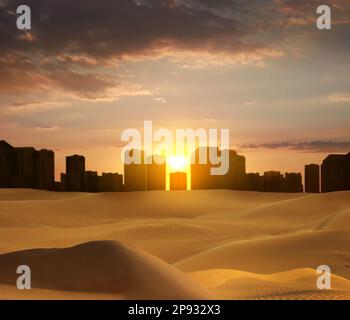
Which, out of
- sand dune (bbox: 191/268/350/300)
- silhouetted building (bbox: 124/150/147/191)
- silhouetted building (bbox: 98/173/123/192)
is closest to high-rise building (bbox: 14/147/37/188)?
silhouetted building (bbox: 98/173/123/192)

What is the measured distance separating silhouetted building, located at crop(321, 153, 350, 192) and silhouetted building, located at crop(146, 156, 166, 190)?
1190 centimetres

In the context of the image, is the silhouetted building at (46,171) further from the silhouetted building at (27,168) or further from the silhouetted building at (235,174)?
the silhouetted building at (235,174)

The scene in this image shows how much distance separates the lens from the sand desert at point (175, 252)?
7877mm

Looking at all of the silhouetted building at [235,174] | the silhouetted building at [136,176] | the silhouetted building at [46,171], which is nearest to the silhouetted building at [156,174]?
the silhouetted building at [136,176]

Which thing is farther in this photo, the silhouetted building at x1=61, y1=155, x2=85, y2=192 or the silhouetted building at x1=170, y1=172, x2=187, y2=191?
the silhouetted building at x1=61, y1=155, x2=85, y2=192

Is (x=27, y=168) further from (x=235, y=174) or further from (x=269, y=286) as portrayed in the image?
(x=269, y=286)

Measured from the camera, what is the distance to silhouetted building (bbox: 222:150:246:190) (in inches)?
1731

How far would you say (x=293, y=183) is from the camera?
1799 inches

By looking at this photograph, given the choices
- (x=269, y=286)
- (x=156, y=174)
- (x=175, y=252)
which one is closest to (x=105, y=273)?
(x=269, y=286)

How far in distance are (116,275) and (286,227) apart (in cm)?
1416

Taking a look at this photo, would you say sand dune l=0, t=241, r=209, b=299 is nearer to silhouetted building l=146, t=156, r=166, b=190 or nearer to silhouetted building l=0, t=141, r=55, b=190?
silhouetted building l=146, t=156, r=166, b=190

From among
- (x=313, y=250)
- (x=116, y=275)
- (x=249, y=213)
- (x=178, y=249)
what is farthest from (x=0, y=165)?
(x=116, y=275)

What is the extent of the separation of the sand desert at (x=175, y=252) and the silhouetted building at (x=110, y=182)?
10016 mm
